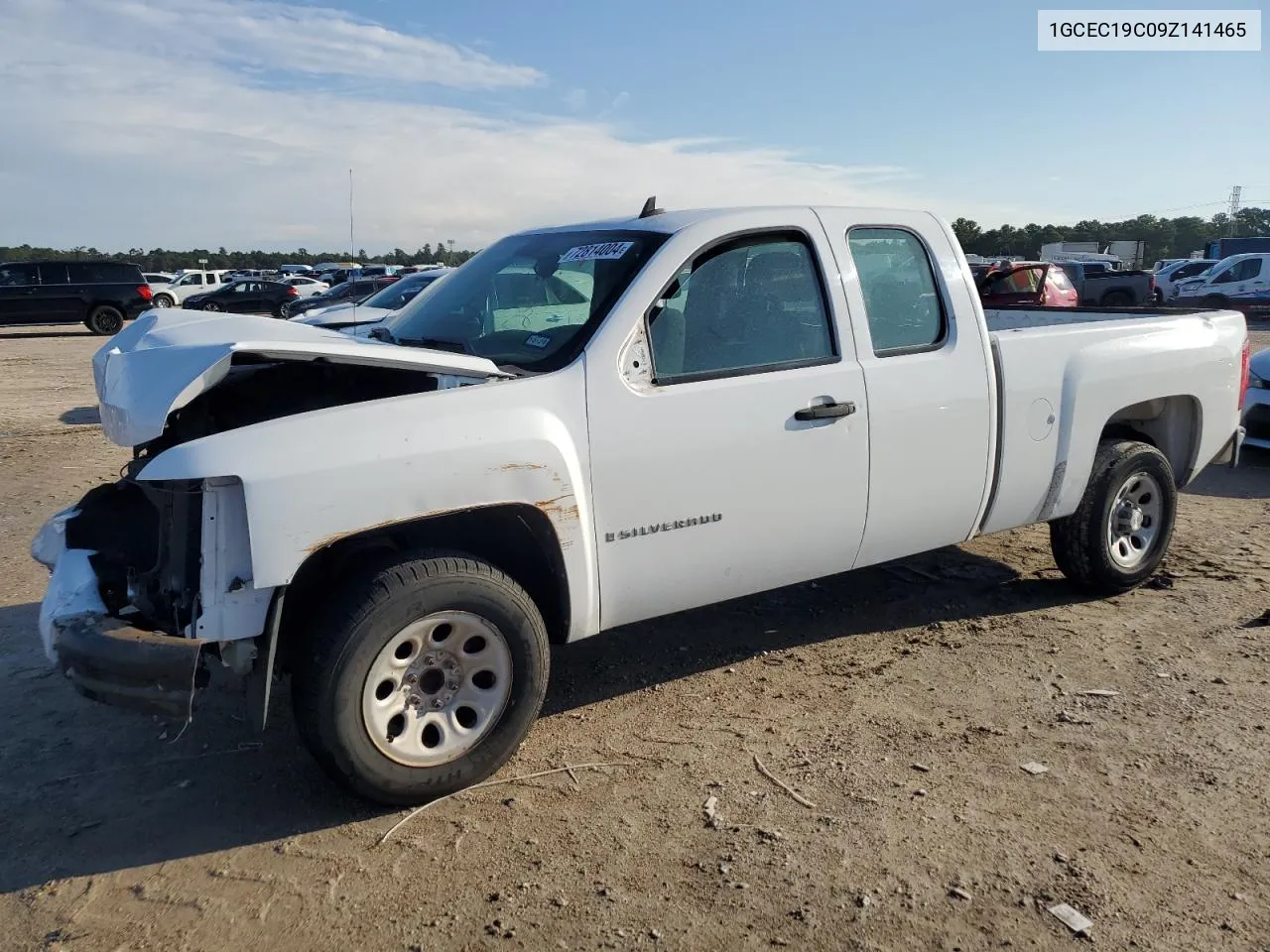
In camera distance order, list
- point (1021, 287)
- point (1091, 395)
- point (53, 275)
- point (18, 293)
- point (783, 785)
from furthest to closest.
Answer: point (53, 275), point (18, 293), point (1021, 287), point (1091, 395), point (783, 785)

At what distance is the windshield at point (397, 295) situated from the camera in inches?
442

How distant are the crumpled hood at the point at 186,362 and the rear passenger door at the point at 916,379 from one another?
161cm

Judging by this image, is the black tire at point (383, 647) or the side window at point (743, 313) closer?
the black tire at point (383, 647)

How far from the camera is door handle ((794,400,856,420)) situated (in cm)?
393

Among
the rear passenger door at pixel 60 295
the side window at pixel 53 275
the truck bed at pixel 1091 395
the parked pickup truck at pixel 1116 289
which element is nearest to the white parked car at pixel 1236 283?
the parked pickup truck at pixel 1116 289

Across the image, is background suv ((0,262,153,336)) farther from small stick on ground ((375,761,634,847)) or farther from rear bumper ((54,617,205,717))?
small stick on ground ((375,761,634,847))

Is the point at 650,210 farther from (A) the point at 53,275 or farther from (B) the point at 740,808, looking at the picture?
(A) the point at 53,275

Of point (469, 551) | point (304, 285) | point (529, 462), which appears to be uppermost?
point (304, 285)

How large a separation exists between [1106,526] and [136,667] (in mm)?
4420

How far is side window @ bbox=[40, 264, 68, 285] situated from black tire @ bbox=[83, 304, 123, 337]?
998 millimetres

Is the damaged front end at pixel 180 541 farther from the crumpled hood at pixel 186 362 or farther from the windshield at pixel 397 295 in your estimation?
the windshield at pixel 397 295

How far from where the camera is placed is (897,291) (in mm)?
4402

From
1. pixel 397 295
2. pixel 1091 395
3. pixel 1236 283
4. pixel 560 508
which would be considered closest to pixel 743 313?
pixel 560 508

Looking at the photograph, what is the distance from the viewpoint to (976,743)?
3.81m
